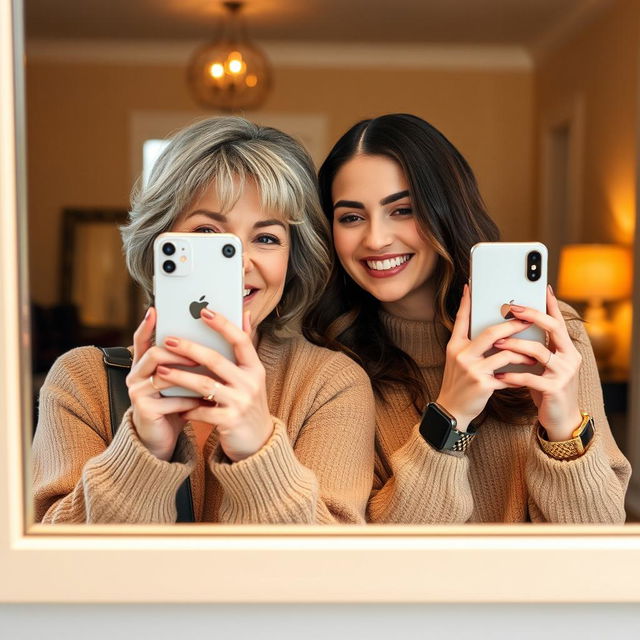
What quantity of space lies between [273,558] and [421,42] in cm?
421

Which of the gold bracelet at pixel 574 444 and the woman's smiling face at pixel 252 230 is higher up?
the woman's smiling face at pixel 252 230

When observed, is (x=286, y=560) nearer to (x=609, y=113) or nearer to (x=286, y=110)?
(x=609, y=113)

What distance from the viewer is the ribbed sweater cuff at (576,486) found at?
89cm

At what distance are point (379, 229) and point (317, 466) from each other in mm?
273

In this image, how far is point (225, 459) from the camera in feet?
2.64

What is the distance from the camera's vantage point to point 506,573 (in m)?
0.66

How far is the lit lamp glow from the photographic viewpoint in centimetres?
308

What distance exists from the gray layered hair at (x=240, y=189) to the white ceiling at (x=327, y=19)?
2.93 m

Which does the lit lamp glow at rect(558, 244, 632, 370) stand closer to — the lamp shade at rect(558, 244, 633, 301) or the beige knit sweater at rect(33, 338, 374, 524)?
the lamp shade at rect(558, 244, 633, 301)

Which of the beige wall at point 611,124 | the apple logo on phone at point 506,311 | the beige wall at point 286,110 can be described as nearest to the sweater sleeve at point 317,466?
the apple logo on phone at point 506,311

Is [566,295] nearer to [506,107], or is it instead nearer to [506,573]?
[506,107]

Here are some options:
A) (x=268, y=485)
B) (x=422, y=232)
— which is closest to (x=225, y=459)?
(x=268, y=485)

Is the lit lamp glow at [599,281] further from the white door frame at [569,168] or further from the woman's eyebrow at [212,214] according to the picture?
the woman's eyebrow at [212,214]

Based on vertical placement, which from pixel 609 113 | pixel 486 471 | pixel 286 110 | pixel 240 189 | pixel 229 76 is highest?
pixel 286 110
